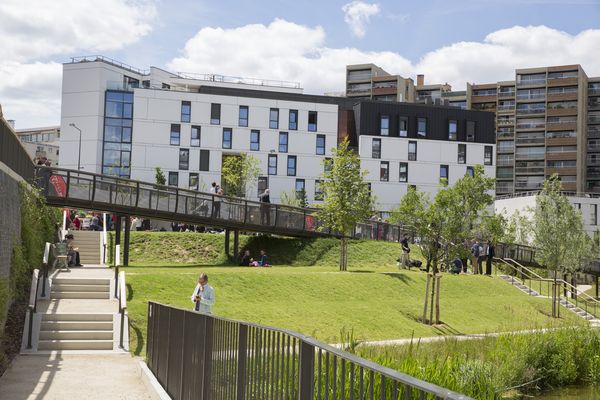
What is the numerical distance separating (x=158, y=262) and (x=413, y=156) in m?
41.4

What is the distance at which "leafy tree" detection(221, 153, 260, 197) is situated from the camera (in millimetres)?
62812

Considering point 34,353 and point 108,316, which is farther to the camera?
point 108,316

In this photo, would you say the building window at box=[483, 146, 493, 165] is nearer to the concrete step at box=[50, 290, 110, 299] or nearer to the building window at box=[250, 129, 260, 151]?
the building window at box=[250, 129, 260, 151]

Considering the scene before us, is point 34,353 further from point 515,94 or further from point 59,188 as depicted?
point 515,94

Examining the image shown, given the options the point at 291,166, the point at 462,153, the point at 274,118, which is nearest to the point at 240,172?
the point at 291,166

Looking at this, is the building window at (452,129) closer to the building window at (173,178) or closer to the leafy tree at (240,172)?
the leafy tree at (240,172)

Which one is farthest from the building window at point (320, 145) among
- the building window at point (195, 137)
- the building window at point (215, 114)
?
the building window at point (195, 137)

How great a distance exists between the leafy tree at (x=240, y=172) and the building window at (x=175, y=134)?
4876 millimetres

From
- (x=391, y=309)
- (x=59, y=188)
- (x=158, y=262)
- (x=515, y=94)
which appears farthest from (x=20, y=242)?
(x=515, y=94)

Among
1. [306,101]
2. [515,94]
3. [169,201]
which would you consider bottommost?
[169,201]

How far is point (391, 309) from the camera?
2377 cm

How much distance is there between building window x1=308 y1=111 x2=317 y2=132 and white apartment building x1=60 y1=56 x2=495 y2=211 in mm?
94

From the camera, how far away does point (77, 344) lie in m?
14.9

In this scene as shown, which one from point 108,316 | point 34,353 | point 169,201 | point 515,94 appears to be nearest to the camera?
point 34,353
